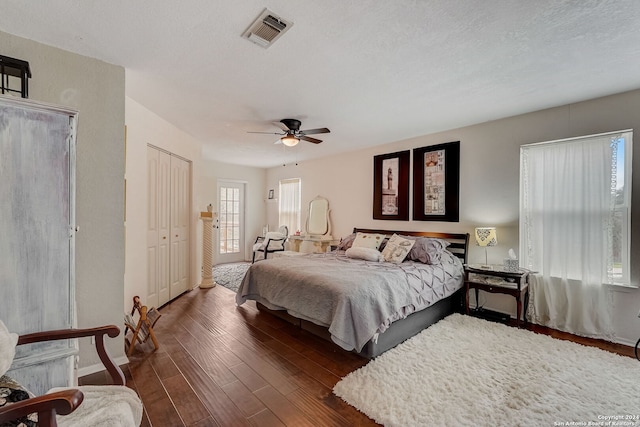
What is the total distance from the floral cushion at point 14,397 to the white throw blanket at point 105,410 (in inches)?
6.6

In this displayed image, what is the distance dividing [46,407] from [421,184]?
439 centimetres

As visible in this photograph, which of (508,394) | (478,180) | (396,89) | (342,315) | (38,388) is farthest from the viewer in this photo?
(478,180)

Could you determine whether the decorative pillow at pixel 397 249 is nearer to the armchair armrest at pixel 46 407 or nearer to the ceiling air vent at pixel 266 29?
the ceiling air vent at pixel 266 29

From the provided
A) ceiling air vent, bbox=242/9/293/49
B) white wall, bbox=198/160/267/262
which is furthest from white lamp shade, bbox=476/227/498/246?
white wall, bbox=198/160/267/262

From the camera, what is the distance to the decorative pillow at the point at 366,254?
3722 millimetres

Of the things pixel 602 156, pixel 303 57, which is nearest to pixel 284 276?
pixel 303 57

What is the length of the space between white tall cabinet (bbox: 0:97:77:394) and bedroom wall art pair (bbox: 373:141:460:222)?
13.5ft

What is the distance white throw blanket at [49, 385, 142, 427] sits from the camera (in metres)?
1.10

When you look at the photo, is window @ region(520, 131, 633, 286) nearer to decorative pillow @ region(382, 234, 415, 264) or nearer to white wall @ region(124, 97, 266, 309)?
decorative pillow @ region(382, 234, 415, 264)

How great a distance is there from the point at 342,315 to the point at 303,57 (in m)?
2.19

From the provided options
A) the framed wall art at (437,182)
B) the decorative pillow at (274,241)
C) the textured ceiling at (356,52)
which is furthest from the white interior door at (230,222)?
the framed wall art at (437,182)

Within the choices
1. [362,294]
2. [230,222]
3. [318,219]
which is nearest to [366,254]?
[362,294]

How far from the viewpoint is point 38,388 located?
1.28m

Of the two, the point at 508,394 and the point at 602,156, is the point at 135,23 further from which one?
the point at 602,156
